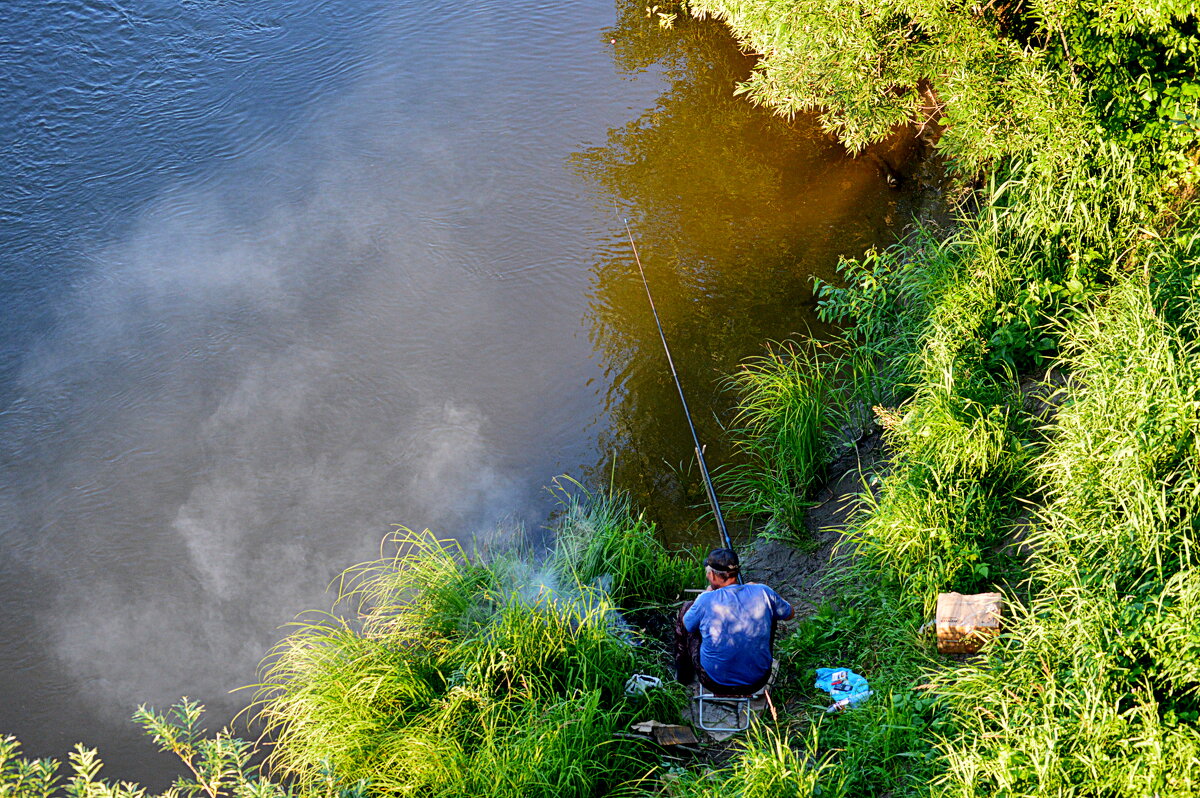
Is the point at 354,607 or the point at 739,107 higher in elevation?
the point at 739,107

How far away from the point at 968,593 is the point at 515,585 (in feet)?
8.76

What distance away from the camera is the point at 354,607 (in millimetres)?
6324

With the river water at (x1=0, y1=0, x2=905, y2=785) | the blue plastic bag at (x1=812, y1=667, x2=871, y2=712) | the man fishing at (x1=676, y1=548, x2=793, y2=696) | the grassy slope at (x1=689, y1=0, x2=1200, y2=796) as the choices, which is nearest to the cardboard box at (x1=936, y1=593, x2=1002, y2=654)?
the grassy slope at (x1=689, y1=0, x2=1200, y2=796)

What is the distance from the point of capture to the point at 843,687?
4855 millimetres

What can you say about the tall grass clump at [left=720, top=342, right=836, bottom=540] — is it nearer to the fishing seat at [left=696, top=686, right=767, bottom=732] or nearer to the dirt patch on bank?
the dirt patch on bank

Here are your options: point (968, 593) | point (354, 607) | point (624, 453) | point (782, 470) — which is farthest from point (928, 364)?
point (354, 607)

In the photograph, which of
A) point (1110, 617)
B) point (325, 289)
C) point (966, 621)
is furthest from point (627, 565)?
point (325, 289)

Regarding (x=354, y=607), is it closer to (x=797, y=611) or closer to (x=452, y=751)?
(x=452, y=751)

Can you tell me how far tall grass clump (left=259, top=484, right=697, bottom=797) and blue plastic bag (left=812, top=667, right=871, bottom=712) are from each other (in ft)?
2.68

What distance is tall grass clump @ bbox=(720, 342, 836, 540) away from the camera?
254 inches

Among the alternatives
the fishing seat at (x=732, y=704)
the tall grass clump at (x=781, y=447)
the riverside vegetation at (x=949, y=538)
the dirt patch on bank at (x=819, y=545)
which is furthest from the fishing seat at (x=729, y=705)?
the tall grass clump at (x=781, y=447)

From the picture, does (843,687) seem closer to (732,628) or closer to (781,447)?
(732,628)

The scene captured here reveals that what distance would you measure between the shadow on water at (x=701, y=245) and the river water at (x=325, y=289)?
0.03 metres

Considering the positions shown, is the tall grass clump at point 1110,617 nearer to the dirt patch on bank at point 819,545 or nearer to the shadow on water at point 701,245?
the dirt patch on bank at point 819,545
